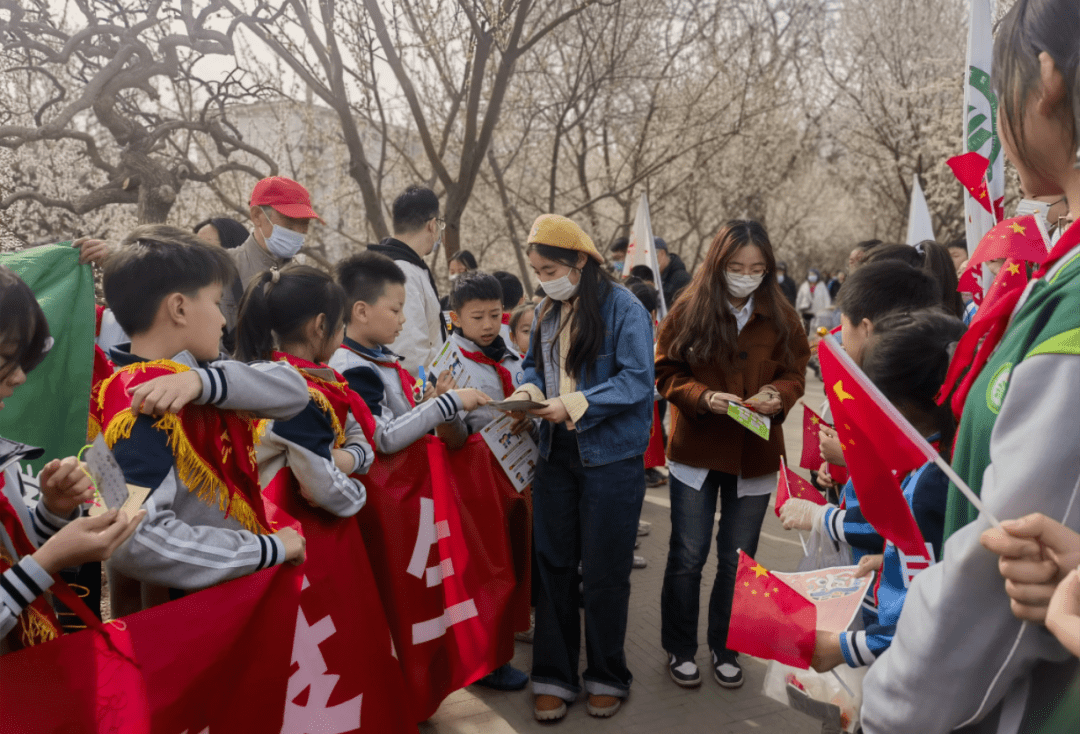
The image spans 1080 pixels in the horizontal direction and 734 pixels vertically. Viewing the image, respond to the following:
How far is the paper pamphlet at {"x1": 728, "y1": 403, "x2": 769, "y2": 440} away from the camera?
3148mm

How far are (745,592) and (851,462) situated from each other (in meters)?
0.44

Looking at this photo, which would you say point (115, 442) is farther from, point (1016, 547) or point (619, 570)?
point (619, 570)

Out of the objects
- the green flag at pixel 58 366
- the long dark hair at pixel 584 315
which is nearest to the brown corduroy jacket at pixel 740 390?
the long dark hair at pixel 584 315

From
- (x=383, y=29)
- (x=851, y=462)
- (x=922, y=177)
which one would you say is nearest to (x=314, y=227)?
(x=383, y=29)

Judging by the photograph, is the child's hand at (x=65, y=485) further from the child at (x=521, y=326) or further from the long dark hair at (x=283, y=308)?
the child at (x=521, y=326)

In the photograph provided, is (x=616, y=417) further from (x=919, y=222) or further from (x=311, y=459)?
(x=919, y=222)

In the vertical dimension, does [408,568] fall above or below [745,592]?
below

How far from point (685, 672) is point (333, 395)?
202cm

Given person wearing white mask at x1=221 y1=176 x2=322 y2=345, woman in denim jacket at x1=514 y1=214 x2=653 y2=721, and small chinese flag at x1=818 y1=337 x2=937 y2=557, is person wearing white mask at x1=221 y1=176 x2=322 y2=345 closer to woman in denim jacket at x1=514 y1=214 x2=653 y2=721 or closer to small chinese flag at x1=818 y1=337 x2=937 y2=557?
woman in denim jacket at x1=514 y1=214 x2=653 y2=721

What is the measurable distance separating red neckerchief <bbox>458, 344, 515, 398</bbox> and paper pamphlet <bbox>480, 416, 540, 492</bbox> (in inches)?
17.9

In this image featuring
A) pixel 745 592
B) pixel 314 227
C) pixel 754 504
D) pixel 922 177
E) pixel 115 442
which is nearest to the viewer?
pixel 745 592

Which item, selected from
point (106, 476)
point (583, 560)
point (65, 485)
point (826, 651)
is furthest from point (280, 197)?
point (826, 651)

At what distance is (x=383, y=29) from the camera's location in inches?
266

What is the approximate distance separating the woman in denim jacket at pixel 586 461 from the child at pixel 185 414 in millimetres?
1243
